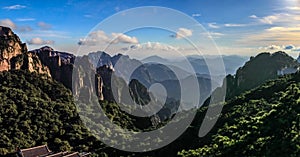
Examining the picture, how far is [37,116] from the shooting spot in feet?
Result: 122

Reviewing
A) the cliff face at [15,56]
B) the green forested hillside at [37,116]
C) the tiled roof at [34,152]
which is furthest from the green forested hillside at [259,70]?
the cliff face at [15,56]

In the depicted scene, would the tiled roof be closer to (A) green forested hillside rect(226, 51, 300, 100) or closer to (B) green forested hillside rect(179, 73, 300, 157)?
(B) green forested hillside rect(179, 73, 300, 157)

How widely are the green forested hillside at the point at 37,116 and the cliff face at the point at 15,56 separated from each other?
138 cm

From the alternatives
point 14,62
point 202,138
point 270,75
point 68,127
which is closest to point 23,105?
point 68,127

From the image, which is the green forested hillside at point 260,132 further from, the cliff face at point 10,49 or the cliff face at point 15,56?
the cliff face at point 10,49

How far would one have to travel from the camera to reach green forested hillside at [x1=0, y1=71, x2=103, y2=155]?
32281 mm

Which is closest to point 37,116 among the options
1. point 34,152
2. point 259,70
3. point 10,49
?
point 34,152

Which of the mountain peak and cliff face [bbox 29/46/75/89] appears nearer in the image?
the mountain peak

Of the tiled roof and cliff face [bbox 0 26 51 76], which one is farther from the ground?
cliff face [bbox 0 26 51 76]

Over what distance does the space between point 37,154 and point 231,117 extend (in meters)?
14.1

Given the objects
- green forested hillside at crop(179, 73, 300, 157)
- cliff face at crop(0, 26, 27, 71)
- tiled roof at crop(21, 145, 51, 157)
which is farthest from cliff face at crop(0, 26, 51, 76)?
green forested hillside at crop(179, 73, 300, 157)

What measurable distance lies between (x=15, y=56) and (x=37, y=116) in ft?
41.2

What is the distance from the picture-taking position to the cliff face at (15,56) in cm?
4475

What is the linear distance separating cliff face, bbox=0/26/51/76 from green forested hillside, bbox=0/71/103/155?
138 centimetres
